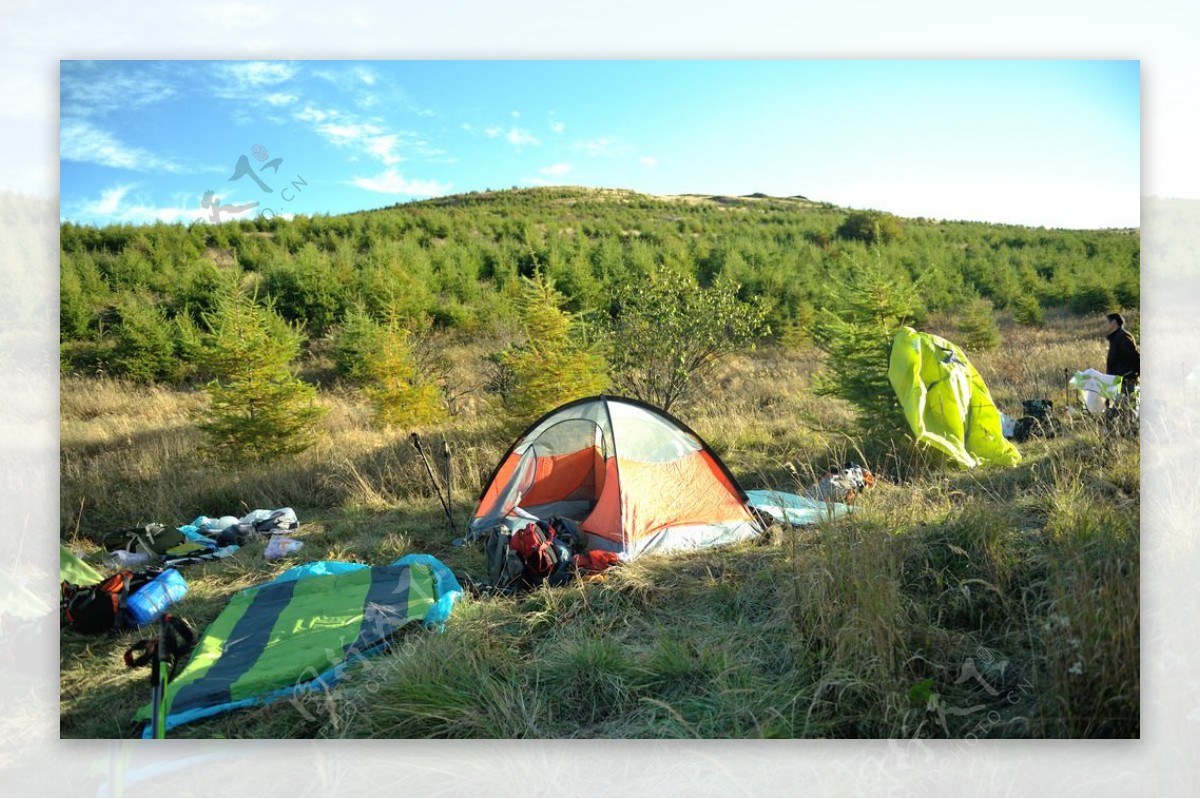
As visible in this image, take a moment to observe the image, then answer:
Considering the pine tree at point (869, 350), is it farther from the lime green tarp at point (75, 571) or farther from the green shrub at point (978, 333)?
the green shrub at point (978, 333)

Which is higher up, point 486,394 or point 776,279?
point 776,279

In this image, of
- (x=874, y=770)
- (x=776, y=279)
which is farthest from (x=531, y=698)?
(x=776, y=279)

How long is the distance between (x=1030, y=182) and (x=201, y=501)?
639 centimetres

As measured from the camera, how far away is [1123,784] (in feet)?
11.2

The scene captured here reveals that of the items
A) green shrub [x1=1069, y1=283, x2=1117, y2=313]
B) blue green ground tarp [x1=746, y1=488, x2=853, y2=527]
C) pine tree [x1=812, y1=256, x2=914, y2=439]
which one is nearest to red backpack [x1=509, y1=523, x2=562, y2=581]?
blue green ground tarp [x1=746, y1=488, x2=853, y2=527]

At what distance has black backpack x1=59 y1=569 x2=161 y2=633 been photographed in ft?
14.1

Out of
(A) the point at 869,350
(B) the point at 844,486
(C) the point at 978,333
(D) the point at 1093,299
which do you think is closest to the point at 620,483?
(B) the point at 844,486

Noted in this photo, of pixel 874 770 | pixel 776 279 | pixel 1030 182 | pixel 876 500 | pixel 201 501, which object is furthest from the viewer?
pixel 776 279

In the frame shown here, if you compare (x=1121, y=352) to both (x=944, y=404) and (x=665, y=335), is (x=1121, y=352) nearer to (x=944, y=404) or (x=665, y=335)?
(x=944, y=404)

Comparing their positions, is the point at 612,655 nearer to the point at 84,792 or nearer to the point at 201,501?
the point at 84,792

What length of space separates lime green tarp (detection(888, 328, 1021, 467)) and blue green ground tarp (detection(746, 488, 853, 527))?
133 centimetres

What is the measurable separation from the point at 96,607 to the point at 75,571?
2.11 ft

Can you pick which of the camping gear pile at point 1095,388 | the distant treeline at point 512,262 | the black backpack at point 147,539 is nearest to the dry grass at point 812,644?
the black backpack at point 147,539

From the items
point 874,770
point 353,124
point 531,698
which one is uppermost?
point 353,124
